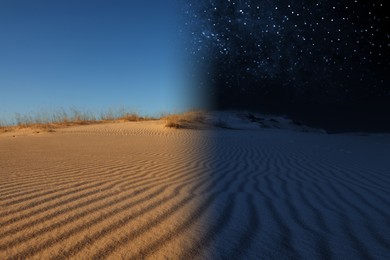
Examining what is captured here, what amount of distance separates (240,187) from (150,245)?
2.28 metres

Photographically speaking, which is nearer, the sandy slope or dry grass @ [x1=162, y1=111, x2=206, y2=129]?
the sandy slope

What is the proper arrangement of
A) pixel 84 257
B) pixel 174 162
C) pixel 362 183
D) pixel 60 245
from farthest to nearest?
pixel 174 162
pixel 362 183
pixel 60 245
pixel 84 257

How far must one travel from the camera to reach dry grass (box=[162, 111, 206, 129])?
632 inches

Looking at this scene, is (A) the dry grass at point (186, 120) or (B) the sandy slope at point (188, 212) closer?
(B) the sandy slope at point (188, 212)

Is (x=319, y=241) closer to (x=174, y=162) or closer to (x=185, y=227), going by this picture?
(x=185, y=227)

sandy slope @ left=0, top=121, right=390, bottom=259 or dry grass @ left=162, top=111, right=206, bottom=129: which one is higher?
sandy slope @ left=0, top=121, right=390, bottom=259

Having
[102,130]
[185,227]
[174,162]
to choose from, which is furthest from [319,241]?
[102,130]

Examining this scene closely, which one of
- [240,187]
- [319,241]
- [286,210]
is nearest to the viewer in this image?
[319,241]

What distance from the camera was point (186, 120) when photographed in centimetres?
1709

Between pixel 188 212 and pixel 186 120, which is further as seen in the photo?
pixel 186 120

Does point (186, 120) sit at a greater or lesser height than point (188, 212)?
lesser

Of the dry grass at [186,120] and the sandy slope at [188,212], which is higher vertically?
the sandy slope at [188,212]

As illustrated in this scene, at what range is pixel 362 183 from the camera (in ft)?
16.2

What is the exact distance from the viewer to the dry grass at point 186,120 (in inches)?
632
